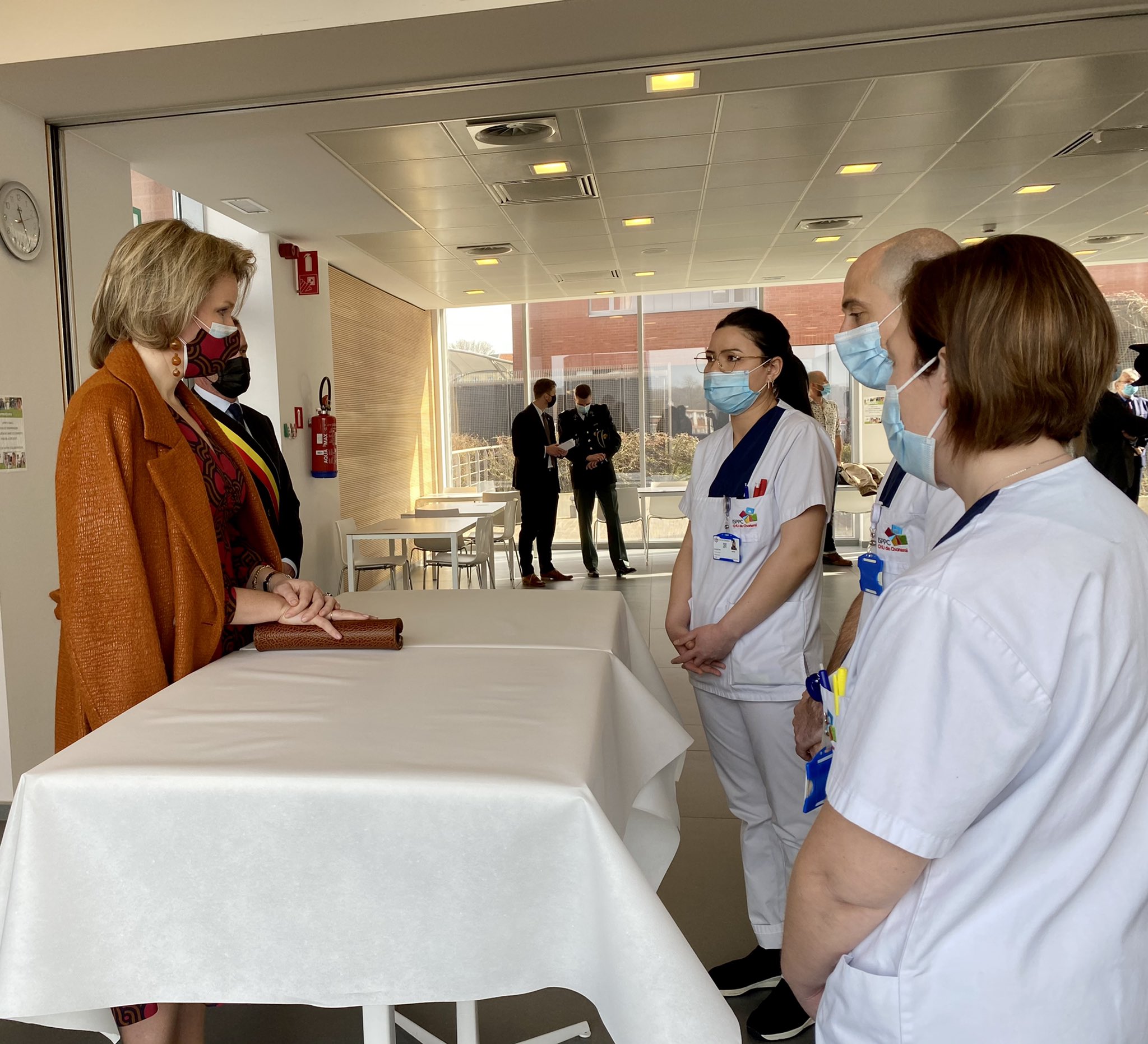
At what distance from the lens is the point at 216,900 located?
111 cm

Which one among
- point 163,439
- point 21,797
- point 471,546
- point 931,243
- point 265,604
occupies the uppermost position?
point 931,243

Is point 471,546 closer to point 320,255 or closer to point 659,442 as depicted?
point 320,255

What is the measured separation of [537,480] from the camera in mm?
8453

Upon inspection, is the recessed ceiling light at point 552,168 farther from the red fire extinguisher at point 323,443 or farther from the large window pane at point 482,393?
the large window pane at point 482,393

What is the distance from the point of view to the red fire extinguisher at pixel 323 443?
24.0ft

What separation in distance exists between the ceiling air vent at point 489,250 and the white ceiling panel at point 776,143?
2729mm

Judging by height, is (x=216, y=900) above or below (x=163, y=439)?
below

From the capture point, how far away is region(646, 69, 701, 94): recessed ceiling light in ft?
12.9

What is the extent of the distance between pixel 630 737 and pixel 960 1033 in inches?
33.1

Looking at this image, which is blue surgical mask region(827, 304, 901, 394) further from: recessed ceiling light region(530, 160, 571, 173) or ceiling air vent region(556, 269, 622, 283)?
ceiling air vent region(556, 269, 622, 283)

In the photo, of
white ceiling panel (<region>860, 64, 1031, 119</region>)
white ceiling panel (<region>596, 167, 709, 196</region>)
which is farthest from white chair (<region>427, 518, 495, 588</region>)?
white ceiling panel (<region>860, 64, 1031, 119</region>)

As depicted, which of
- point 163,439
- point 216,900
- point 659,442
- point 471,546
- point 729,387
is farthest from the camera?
point 659,442

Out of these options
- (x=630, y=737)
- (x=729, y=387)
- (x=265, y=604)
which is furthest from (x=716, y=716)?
(x=265, y=604)

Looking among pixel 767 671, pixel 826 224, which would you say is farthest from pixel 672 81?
pixel 826 224
